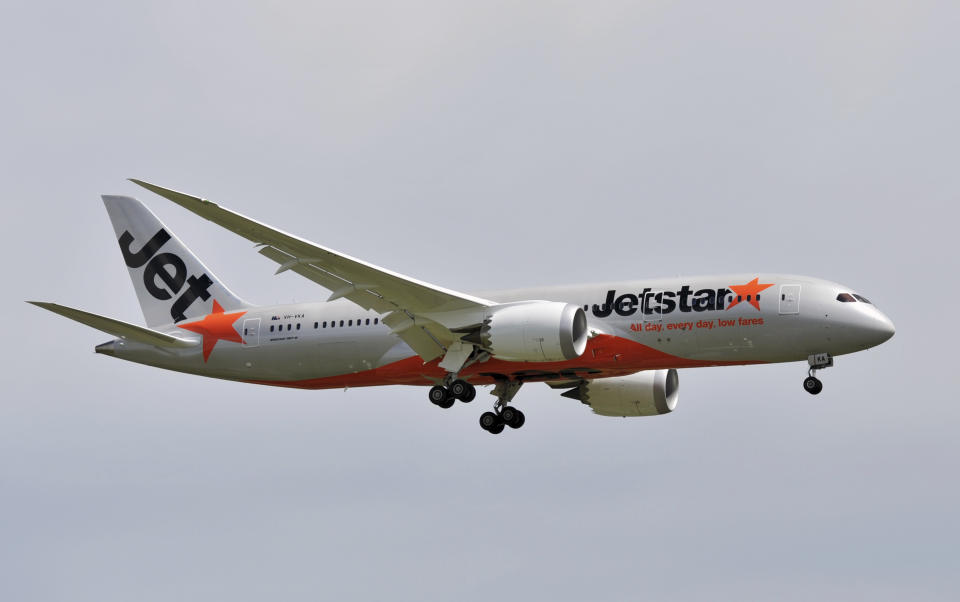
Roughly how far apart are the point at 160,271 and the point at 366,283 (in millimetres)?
11604

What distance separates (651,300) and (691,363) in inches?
83.7

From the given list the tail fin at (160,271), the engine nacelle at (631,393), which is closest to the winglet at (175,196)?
the tail fin at (160,271)

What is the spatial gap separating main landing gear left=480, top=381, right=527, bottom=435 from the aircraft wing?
3.23 metres

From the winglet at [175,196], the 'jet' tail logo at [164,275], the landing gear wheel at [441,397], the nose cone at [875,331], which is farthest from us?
the 'jet' tail logo at [164,275]

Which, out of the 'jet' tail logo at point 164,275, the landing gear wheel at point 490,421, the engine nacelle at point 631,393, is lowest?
the landing gear wheel at point 490,421

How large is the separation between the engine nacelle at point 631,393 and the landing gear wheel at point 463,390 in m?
5.62

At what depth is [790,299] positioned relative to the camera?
140 feet

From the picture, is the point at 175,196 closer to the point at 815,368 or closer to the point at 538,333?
the point at 538,333

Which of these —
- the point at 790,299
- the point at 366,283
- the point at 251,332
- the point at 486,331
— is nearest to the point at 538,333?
the point at 486,331

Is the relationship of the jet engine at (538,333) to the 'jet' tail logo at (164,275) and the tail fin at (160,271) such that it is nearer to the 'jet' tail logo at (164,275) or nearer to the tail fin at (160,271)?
the tail fin at (160,271)

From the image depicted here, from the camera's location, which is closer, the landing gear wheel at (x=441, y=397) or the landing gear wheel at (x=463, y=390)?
the landing gear wheel at (x=463, y=390)

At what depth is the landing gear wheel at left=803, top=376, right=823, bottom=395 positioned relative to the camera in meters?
42.7

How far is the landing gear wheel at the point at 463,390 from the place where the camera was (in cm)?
4506

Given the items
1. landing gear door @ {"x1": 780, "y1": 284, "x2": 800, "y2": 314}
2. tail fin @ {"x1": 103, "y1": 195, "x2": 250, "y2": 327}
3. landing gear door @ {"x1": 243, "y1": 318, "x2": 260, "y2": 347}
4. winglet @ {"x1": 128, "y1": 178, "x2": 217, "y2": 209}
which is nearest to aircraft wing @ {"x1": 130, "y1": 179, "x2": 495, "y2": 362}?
winglet @ {"x1": 128, "y1": 178, "x2": 217, "y2": 209}
